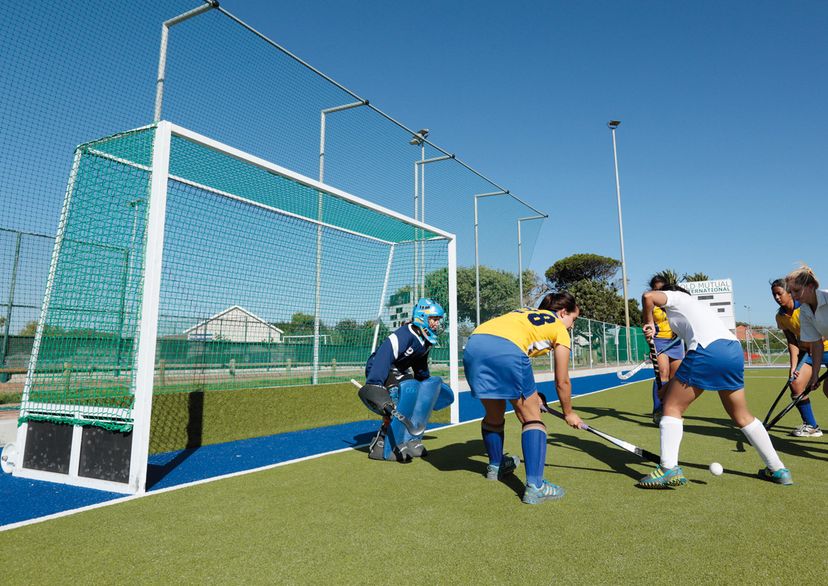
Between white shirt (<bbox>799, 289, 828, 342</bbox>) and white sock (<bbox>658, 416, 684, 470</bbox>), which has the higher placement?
white shirt (<bbox>799, 289, 828, 342</bbox>)

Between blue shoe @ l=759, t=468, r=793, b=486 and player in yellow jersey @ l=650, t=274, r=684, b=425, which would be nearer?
blue shoe @ l=759, t=468, r=793, b=486

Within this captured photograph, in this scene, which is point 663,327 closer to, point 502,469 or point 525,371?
point 502,469

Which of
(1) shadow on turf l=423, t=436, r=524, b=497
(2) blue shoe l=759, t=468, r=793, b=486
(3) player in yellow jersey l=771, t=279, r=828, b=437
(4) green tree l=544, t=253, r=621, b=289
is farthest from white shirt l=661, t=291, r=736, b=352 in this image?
(4) green tree l=544, t=253, r=621, b=289

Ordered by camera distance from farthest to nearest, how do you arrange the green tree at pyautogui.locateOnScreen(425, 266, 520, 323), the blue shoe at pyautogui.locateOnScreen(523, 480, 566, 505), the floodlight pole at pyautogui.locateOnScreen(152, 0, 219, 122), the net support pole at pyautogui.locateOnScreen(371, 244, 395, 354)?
the green tree at pyautogui.locateOnScreen(425, 266, 520, 323) → the net support pole at pyautogui.locateOnScreen(371, 244, 395, 354) → the floodlight pole at pyautogui.locateOnScreen(152, 0, 219, 122) → the blue shoe at pyautogui.locateOnScreen(523, 480, 566, 505)

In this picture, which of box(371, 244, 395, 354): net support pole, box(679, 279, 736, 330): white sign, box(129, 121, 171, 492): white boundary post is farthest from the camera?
box(679, 279, 736, 330): white sign

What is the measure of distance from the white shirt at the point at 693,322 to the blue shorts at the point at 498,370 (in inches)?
46.7

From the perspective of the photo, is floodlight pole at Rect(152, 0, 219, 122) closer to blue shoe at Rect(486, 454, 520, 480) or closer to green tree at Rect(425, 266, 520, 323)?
blue shoe at Rect(486, 454, 520, 480)

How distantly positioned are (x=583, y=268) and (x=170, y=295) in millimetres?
59567

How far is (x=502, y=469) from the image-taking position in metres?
3.88

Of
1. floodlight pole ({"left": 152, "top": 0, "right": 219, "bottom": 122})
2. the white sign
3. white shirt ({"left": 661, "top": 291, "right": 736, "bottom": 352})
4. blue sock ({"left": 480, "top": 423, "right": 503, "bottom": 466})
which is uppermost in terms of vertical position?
floodlight pole ({"left": 152, "top": 0, "right": 219, "bottom": 122})

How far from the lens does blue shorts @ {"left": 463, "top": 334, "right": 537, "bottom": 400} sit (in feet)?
11.0

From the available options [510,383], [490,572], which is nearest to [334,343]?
[510,383]

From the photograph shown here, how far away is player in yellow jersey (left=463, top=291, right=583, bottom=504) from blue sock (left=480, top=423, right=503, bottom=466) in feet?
0.73

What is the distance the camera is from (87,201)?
4.57 m
